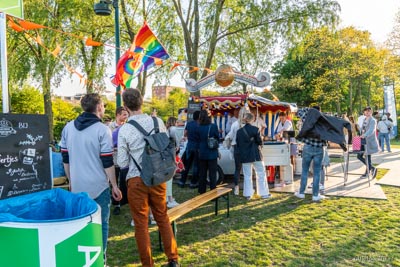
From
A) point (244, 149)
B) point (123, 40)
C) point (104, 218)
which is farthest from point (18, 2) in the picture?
point (123, 40)

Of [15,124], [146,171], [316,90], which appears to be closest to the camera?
[15,124]

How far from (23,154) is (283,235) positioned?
3.42 m

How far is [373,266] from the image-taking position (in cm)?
368

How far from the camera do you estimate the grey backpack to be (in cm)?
321

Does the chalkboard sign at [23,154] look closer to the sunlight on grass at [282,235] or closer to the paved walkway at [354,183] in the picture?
the sunlight on grass at [282,235]

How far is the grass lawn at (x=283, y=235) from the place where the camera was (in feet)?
12.7

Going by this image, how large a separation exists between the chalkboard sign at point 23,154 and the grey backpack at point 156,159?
844 mm

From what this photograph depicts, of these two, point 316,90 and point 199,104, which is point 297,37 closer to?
point 199,104

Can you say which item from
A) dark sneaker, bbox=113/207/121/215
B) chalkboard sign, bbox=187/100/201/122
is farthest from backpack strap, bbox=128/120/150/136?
chalkboard sign, bbox=187/100/201/122

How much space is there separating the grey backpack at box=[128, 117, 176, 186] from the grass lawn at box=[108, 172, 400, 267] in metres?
1.19

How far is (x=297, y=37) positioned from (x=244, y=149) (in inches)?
311

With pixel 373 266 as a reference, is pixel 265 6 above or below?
above

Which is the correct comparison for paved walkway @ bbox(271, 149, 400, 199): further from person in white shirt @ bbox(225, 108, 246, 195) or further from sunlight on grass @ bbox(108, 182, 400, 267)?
person in white shirt @ bbox(225, 108, 246, 195)

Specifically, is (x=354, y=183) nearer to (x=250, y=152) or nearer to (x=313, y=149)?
(x=313, y=149)
